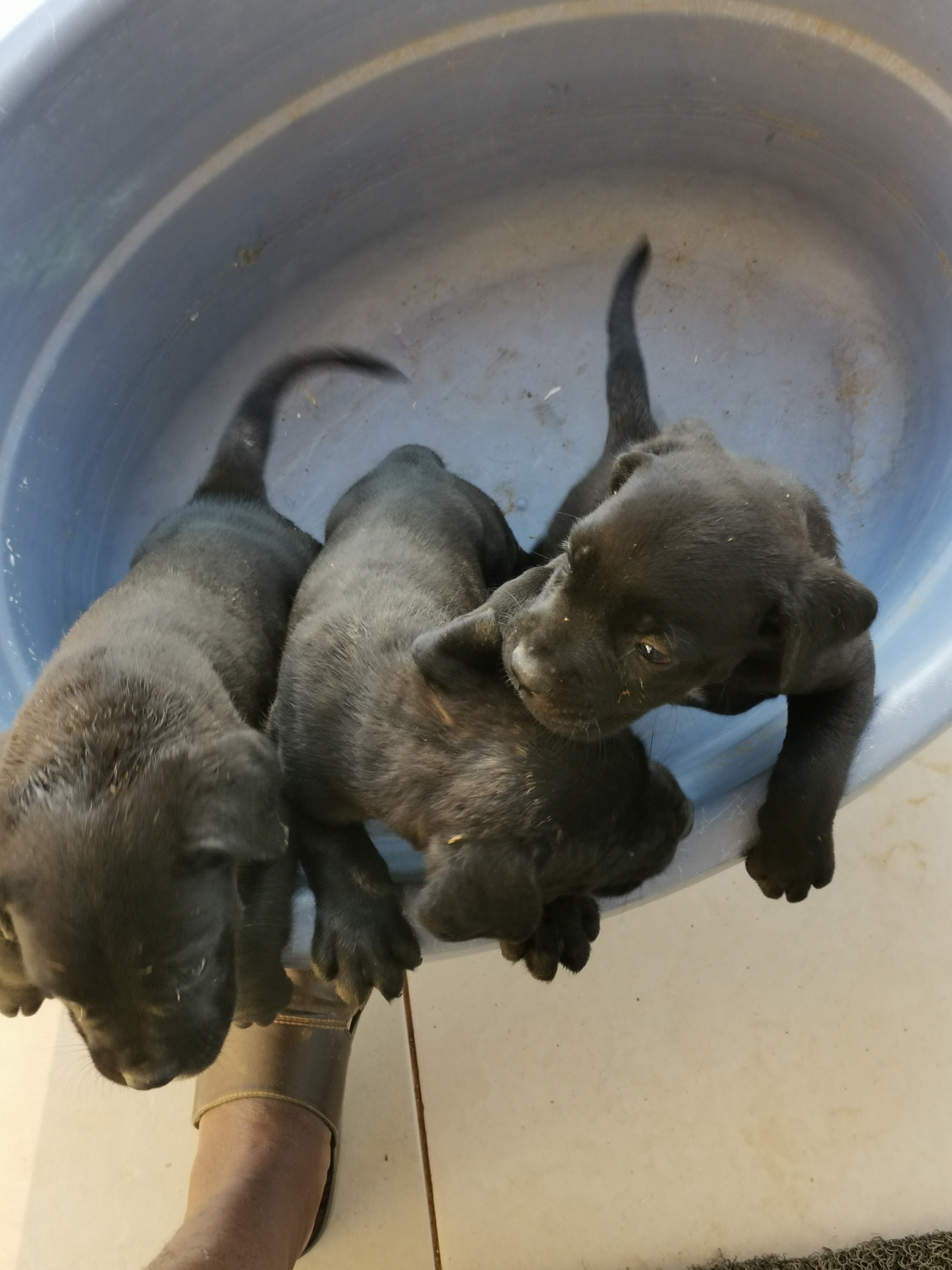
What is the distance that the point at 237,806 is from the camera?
1.25m

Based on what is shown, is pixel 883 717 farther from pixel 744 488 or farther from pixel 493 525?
pixel 493 525

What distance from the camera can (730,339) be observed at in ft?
8.97

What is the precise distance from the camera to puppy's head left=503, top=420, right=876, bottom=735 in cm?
133

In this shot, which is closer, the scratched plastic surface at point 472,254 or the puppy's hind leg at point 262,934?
the puppy's hind leg at point 262,934

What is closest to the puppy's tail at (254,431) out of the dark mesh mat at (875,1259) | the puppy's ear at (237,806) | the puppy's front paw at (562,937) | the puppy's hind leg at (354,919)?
the puppy's hind leg at (354,919)

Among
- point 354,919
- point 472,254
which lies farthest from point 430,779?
point 472,254

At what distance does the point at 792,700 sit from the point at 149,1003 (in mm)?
1239

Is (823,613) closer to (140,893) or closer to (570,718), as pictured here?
(570,718)

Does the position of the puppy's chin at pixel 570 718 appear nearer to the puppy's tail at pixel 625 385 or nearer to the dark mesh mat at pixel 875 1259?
the puppy's tail at pixel 625 385

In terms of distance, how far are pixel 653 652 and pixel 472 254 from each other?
1967mm

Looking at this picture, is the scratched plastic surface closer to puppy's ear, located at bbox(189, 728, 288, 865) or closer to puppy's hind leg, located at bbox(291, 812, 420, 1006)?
puppy's hind leg, located at bbox(291, 812, 420, 1006)

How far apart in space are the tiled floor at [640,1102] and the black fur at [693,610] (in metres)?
0.92

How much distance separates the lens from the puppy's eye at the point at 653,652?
136cm

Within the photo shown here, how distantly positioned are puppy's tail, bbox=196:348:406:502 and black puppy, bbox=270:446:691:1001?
0.43 m
